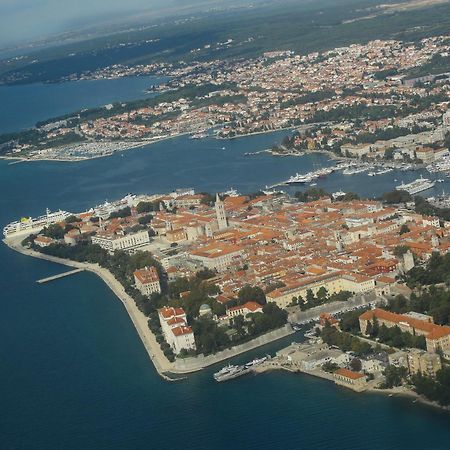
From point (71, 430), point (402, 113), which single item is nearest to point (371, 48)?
point (402, 113)

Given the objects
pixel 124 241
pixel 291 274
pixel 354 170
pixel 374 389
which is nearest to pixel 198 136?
pixel 354 170

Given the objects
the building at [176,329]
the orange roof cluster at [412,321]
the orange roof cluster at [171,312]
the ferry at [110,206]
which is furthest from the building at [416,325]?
the ferry at [110,206]

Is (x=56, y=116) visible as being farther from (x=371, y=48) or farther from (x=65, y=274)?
(x=65, y=274)

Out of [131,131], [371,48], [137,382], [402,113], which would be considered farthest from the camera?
[371,48]

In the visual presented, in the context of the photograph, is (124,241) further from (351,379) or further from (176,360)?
(351,379)

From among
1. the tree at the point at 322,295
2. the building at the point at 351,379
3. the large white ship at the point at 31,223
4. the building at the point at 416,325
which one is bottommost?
the large white ship at the point at 31,223

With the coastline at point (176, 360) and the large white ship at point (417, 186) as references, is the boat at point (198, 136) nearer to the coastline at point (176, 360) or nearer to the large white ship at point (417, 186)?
the large white ship at point (417, 186)
